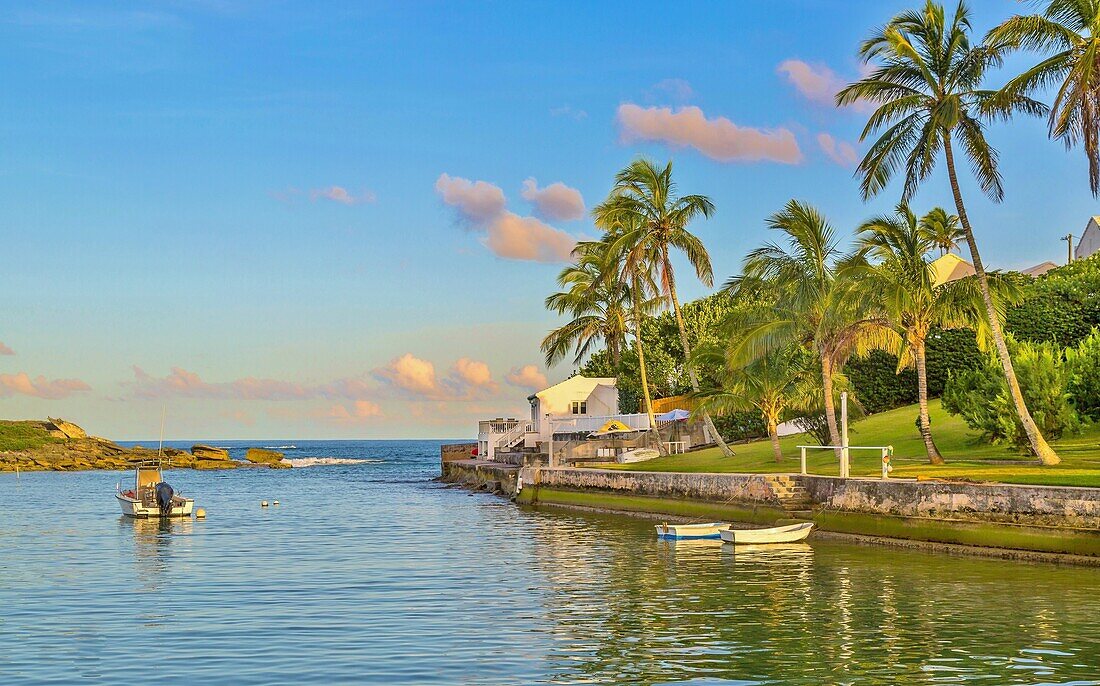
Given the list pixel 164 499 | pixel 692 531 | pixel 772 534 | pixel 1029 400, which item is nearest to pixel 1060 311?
pixel 1029 400

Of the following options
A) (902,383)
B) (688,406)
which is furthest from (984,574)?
(688,406)

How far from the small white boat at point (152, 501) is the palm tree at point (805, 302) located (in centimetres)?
2634

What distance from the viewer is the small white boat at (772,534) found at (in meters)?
34.1

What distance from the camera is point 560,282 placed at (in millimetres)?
70062

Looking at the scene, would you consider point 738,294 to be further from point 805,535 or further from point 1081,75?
point 1081,75

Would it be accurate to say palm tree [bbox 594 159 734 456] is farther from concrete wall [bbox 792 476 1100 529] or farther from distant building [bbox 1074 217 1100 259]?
distant building [bbox 1074 217 1100 259]

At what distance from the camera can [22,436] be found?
5699 inches

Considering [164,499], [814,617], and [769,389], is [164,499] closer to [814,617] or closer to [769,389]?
[769,389]

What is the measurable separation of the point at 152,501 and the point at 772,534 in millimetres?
30075

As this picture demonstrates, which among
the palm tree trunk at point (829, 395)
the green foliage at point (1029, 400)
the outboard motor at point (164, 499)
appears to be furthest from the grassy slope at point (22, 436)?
the green foliage at point (1029, 400)

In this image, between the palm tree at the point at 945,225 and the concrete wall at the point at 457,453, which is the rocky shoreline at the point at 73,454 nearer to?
the concrete wall at the point at 457,453

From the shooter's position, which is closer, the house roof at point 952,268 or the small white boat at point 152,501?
the small white boat at point 152,501

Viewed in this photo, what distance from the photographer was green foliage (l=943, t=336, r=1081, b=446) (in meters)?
40.1

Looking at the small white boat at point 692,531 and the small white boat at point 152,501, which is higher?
the small white boat at point 152,501
